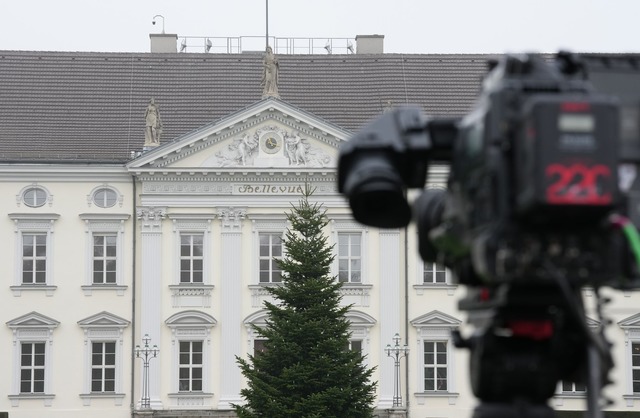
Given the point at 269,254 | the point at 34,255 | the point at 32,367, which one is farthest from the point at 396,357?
the point at 34,255

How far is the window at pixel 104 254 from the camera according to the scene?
4831 cm

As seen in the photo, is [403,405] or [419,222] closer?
[419,222]

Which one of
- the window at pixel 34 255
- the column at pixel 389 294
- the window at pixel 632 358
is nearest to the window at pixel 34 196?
the window at pixel 34 255

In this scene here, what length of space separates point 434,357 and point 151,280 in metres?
8.62

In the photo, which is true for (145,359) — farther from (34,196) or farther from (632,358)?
(632,358)

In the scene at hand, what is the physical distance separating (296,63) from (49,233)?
1040cm

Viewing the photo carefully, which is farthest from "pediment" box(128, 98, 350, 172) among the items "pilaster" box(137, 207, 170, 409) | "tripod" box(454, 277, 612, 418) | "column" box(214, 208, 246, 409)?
"tripod" box(454, 277, 612, 418)

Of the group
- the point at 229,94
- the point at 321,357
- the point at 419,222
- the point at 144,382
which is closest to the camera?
the point at 419,222

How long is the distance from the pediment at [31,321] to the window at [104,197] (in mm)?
3658

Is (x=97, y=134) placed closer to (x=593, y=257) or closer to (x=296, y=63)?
(x=296, y=63)

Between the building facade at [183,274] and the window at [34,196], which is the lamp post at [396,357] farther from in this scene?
the window at [34,196]

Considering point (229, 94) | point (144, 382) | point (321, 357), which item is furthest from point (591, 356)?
point (229, 94)

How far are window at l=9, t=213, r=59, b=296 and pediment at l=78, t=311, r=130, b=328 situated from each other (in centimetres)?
135

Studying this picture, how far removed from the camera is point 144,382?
4769 centimetres
